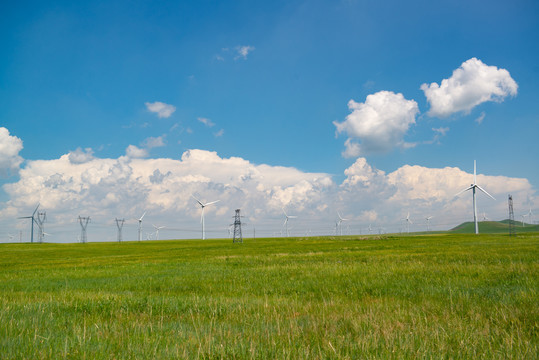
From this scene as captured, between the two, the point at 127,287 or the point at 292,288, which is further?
the point at 127,287

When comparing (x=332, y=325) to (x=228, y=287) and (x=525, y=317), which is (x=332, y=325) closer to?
(x=525, y=317)

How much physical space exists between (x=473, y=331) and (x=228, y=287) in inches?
403

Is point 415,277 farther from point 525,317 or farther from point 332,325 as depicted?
point 332,325

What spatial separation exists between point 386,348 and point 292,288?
8.53 m

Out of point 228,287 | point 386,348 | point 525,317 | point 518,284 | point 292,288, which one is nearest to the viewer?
point 386,348

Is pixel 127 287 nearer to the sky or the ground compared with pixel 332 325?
nearer to the ground

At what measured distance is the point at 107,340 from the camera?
19.4 ft

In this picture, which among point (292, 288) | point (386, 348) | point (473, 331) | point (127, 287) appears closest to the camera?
point (386, 348)

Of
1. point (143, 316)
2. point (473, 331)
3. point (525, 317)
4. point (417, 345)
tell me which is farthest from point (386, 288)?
point (143, 316)

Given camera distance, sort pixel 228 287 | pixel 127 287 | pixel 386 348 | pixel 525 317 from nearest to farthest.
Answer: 1. pixel 386 348
2. pixel 525 317
3. pixel 228 287
4. pixel 127 287

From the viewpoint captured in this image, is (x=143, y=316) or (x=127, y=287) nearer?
(x=143, y=316)

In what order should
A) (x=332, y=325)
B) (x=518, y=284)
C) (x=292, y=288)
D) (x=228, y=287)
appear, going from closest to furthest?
1. (x=332, y=325)
2. (x=518, y=284)
3. (x=292, y=288)
4. (x=228, y=287)

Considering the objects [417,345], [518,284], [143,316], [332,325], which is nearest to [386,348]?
[417,345]

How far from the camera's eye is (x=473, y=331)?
6352 mm
